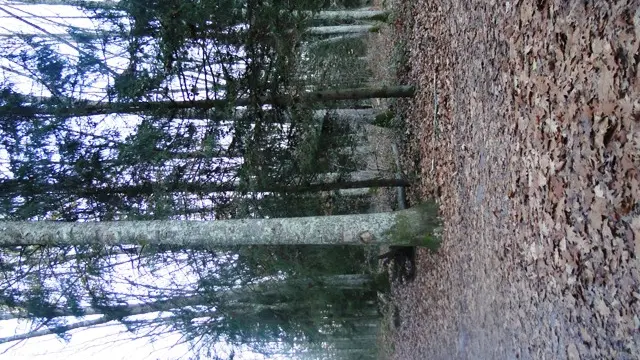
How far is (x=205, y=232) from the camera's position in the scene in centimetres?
665

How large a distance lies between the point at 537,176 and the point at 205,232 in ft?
12.7

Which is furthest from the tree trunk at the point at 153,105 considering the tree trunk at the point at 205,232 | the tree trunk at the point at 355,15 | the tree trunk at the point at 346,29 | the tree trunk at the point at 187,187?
the tree trunk at the point at 346,29

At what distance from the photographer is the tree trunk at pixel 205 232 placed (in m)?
6.55

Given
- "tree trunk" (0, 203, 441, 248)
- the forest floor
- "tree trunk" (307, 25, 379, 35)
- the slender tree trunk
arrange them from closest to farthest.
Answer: the forest floor, "tree trunk" (0, 203, 441, 248), the slender tree trunk, "tree trunk" (307, 25, 379, 35)

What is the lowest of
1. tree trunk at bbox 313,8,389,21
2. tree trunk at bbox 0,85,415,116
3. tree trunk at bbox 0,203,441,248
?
tree trunk at bbox 0,203,441,248

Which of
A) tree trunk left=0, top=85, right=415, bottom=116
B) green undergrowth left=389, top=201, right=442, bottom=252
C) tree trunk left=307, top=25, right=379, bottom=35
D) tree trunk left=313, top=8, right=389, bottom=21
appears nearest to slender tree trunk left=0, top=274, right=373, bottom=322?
tree trunk left=0, top=85, right=415, bottom=116

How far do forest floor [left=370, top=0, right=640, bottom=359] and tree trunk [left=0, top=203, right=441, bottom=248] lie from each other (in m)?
1.26

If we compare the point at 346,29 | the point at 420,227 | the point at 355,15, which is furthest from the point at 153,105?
the point at 346,29

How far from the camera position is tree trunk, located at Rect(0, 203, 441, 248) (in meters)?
6.55

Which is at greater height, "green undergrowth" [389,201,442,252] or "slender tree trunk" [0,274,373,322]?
"green undergrowth" [389,201,442,252]

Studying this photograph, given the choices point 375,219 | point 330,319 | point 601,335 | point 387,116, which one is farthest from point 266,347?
point 601,335

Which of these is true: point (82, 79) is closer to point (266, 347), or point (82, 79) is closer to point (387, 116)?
point (387, 116)

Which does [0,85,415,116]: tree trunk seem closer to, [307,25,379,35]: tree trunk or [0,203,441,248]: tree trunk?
[0,203,441,248]: tree trunk

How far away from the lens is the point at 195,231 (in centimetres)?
662
